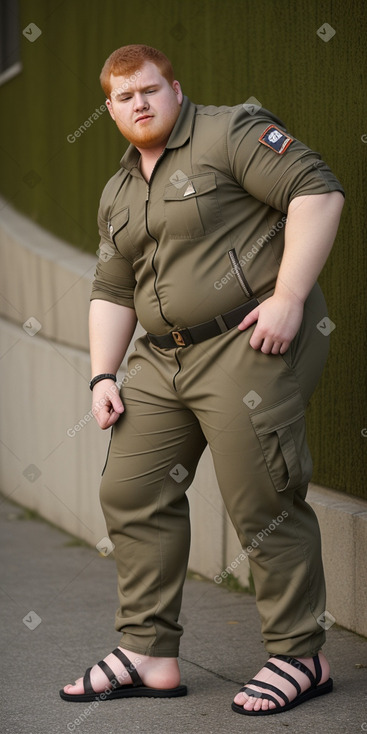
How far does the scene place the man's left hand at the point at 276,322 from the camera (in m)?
3.39

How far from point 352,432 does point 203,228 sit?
4.63ft

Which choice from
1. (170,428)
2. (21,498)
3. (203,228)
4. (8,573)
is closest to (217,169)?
(203,228)

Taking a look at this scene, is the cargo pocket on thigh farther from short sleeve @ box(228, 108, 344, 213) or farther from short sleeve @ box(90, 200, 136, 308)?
short sleeve @ box(90, 200, 136, 308)

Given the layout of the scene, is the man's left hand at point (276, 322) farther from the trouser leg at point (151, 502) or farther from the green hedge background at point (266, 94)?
the green hedge background at point (266, 94)

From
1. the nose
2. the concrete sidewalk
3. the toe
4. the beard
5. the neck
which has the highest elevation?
the nose

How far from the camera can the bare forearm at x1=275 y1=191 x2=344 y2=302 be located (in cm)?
334

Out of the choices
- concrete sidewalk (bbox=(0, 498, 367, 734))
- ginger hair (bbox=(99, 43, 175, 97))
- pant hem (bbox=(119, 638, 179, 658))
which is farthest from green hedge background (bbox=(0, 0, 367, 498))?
pant hem (bbox=(119, 638, 179, 658))

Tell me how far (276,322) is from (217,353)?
0.25 meters

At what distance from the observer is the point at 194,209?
3.47 meters

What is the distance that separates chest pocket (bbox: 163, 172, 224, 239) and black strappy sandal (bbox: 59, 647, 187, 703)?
1.40m

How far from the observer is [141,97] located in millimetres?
3537

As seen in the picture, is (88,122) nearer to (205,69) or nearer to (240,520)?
(205,69)

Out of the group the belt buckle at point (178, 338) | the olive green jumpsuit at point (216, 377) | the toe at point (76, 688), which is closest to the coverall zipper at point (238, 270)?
the olive green jumpsuit at point (216, 377)

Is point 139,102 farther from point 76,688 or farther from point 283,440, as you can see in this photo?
point 76,688
